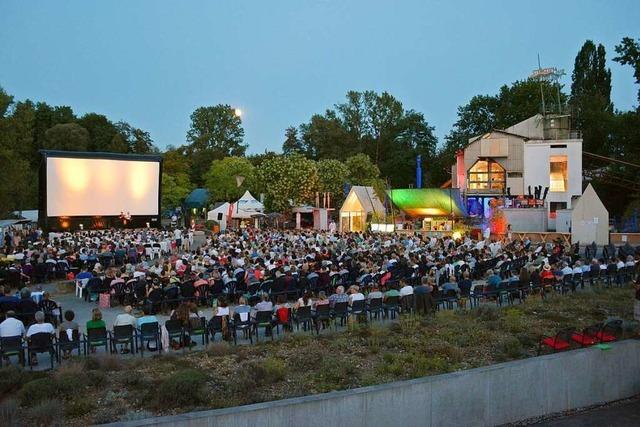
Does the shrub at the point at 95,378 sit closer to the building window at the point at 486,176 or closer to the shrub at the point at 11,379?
the shrub at the point at 11,379

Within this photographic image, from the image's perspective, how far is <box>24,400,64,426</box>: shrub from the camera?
19.5 feet

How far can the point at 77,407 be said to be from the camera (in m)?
6.45

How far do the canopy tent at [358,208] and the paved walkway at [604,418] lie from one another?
29.4 metres

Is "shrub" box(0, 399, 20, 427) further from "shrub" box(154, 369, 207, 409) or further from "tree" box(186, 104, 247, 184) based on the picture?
"tree" box(186, 104, 247, 184)

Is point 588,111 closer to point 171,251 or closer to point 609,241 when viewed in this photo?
point 609,241

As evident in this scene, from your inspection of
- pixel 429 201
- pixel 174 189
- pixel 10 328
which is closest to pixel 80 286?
pixel 10 328

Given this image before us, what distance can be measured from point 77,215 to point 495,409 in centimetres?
3296

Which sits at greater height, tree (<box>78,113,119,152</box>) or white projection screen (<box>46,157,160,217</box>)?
tree (<box>78,113,119,152</box>)

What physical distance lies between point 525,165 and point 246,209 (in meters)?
20.6

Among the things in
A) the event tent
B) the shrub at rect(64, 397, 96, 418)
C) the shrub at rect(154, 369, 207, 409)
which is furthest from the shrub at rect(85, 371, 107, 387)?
the event tent

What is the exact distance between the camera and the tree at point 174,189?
2093 inches

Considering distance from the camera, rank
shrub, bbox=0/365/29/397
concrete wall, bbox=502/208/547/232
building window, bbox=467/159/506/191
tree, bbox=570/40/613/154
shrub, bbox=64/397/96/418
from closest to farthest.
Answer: shrub, bbox=64/397/96/418, shrub, bbox=0/365/29/397, concrete wall, bbox=502/208/547/232, building window, bbox=467/159/506/191, tree, bbox=570/40/613/154

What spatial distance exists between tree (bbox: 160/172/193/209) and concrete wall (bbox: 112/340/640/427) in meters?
48.7

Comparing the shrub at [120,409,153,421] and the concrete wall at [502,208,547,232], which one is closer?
the shrub at [120,409,153,421]
